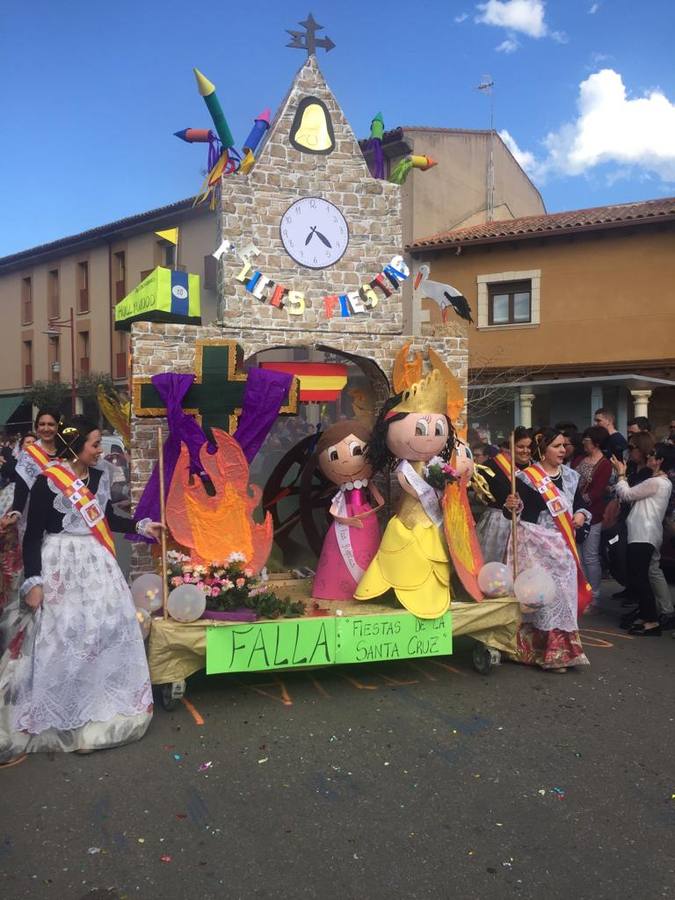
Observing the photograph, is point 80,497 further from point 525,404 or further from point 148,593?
point 525,404

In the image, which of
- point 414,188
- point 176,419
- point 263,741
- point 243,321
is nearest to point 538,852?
point 263,741

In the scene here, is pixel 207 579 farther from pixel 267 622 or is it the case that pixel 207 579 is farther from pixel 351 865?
pixel 351 865

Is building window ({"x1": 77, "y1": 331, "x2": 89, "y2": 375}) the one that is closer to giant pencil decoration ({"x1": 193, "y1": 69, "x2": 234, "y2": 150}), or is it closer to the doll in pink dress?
giant pencil decoration ({"x1": 193, "y1": 69, "x2": 234, "y2": 150})

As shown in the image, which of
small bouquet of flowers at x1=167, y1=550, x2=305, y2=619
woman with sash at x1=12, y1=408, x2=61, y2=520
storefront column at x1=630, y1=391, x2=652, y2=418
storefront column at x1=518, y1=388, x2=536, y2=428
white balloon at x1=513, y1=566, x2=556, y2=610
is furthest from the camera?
storefront column at x1=518, y1=388, x2=536, y2=428

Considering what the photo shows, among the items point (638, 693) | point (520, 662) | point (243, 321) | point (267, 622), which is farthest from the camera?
point (243, 321)

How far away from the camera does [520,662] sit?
5402mm

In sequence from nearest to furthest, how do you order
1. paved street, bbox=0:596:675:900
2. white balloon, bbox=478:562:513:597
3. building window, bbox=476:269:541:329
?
paved street, bbox=0:596:675:900 → white balloon, bbox=478:562:513:597 → building window, bbox=476:269:541:329

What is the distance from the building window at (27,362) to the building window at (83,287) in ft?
14.1

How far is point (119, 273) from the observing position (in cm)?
2817

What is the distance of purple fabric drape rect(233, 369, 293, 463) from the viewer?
17.5 feet

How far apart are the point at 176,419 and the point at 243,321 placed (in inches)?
61.9

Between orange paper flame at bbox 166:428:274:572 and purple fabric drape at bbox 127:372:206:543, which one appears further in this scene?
purple fabric drape at bbox 127:372:206:543

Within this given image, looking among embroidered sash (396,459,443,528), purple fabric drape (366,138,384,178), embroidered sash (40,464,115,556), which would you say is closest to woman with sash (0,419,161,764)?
embroidered sash (40,464,115,556)

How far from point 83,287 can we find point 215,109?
25.2 metres
